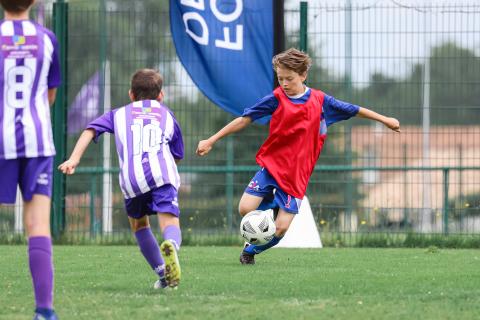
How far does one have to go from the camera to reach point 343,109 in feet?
31.1

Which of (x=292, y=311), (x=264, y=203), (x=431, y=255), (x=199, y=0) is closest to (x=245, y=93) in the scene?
(x=199, y=0)

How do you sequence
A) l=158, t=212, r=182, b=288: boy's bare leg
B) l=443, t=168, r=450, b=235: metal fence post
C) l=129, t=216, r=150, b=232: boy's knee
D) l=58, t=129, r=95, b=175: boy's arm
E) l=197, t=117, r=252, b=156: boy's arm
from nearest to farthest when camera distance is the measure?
l=58, t=129, r=95, b=175: boy's arm → l=158, t=212, r=182, b=288: boy's bare leg → l=129, t=216, r=150, b=232: boy's knee → l=197, t=117, r=252, b=156: boy's arm → l=443, t=168, r=450, b=235: metal fence post

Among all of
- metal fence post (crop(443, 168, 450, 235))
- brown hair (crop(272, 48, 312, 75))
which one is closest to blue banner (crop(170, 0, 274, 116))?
metal fence post (crop(443, 168, 450, 235))

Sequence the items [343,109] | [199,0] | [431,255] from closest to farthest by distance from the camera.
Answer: [343,109], [431,255], [199,0]

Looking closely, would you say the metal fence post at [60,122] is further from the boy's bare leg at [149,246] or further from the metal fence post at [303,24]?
the boy's bare leg at [149,246]

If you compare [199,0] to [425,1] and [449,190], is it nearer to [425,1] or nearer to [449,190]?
[425,1]

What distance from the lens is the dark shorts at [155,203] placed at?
732cm

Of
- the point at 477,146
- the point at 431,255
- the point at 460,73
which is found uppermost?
the point at 460,73

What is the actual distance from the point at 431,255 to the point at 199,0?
4.25m

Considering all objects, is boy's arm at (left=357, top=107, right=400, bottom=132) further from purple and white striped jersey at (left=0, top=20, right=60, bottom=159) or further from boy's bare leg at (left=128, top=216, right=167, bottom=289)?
purple and white striped jersey at (left=0, top=20, right=60, bottom=159)

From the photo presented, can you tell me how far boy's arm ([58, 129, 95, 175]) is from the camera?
6.67m

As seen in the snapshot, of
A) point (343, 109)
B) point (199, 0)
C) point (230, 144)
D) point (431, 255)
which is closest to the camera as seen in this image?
point (343, 109)

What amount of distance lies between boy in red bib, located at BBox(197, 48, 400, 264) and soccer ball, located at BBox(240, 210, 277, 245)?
0.23 m

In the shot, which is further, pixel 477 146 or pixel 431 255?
pixel 477 146
